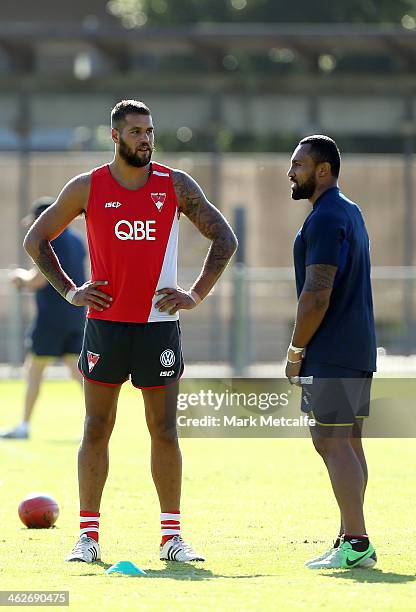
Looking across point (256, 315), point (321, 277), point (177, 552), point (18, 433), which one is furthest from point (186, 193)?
point (256, 315)

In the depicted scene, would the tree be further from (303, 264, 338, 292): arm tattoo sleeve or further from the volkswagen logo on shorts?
(303, 264, 338, 292): arm tattoo sleeve

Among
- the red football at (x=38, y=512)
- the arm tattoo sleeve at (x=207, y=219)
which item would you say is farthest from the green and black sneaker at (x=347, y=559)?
the red football at (x=38, y=512)

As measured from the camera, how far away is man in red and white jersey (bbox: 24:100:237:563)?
7777 mm

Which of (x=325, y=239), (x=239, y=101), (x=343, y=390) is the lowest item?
(x=343, y=390)

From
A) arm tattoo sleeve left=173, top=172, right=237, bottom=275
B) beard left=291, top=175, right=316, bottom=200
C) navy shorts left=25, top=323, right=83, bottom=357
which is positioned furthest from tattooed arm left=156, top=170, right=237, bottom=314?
navy shorts left=25, top=323, right=83, bottom=357

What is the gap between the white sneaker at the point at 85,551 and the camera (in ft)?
25.4

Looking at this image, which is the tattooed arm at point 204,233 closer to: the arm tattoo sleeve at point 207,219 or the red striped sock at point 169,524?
the arm tattoo sleeve at point 207,219

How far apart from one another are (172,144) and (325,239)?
36.8 meters

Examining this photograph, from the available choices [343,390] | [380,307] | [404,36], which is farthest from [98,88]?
[343,390]

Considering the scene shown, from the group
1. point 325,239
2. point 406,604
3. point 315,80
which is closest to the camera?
point 406,604

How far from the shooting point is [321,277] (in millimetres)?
7336

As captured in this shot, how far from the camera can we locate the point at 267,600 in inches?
258

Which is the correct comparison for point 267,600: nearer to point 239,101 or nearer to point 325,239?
point 325,239

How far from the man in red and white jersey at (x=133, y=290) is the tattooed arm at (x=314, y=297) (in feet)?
2.30
